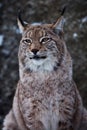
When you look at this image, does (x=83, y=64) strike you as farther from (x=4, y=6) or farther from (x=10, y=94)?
(x=4, y=6)

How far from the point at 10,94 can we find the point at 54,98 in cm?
340

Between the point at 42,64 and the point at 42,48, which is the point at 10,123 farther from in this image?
the point at 42,48

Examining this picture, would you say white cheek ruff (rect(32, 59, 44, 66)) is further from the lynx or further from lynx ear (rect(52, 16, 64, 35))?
lynx ear (rect(52, 16, 64, 35))

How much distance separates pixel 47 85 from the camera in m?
8.49

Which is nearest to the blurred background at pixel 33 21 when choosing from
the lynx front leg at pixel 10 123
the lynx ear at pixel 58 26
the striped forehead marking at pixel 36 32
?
the lynx front leg at pixel 10 123

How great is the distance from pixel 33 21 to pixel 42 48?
436 centimetres

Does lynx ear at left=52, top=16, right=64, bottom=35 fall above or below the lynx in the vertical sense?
above

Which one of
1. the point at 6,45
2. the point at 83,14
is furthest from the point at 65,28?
the point at 6,45

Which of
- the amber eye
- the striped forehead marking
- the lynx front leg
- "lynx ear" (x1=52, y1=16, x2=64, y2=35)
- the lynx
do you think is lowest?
the lynx front leg

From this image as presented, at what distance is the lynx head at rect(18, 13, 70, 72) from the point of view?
8148 millimetres

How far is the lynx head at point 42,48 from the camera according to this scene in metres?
8.15

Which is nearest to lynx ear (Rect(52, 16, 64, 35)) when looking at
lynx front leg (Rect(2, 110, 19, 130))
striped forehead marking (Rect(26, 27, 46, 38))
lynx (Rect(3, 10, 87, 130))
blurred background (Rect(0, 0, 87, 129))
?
lynx (Rect(3, 10, 87, 130))

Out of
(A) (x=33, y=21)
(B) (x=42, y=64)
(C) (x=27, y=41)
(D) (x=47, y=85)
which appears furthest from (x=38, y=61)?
(A) (x=33, y=21)

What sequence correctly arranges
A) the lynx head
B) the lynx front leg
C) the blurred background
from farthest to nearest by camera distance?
the blurred background → the lynx front leg → the lynx head
